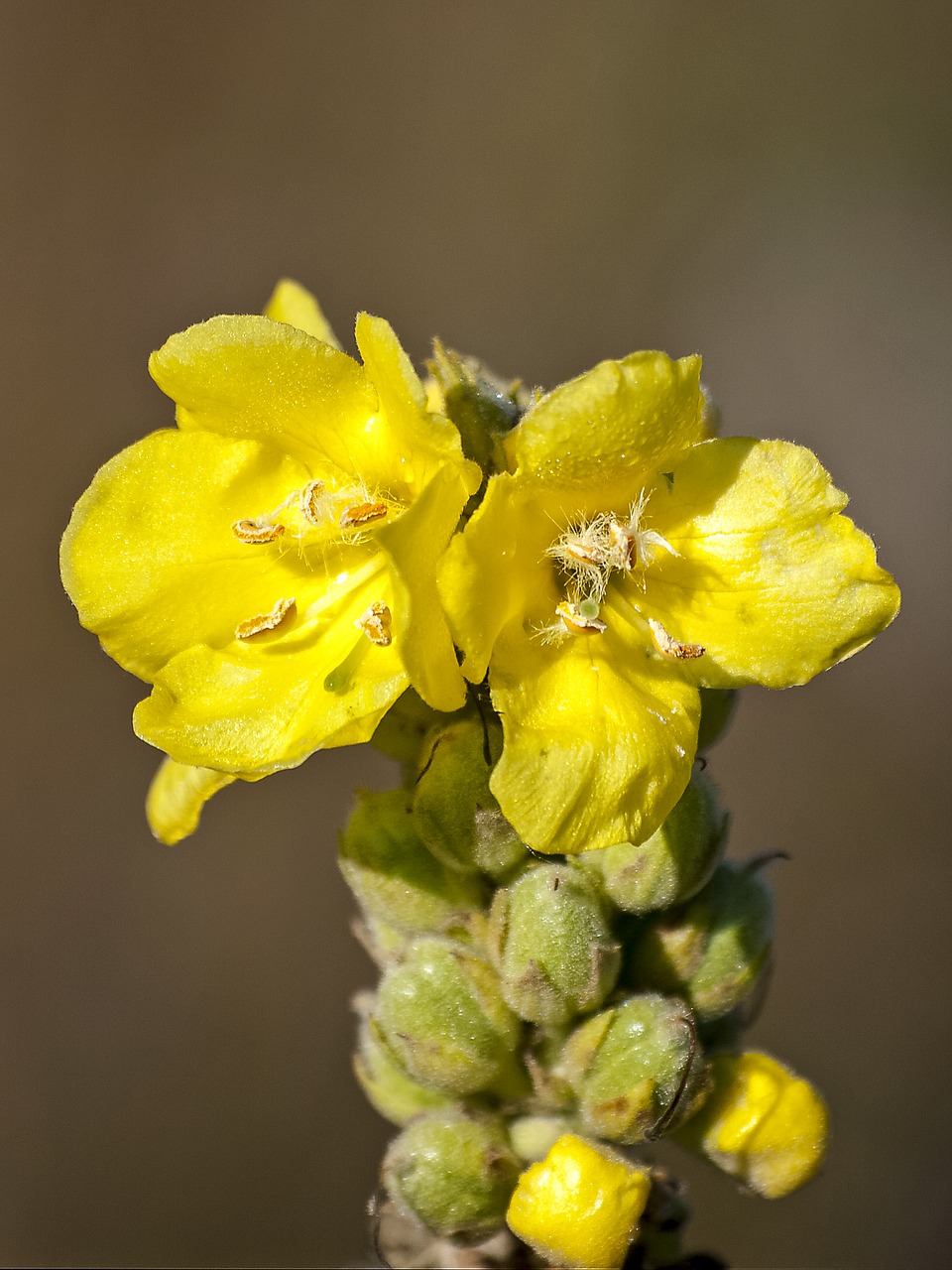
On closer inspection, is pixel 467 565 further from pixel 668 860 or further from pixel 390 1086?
pixel 390 1086

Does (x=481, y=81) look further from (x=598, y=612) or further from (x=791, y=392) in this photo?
(x=598, y=612)

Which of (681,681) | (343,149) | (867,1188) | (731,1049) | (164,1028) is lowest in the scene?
(867,1188)

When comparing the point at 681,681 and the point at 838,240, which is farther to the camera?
the point at 838,240

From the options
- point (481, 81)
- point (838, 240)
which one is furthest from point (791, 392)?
point (481, 81)

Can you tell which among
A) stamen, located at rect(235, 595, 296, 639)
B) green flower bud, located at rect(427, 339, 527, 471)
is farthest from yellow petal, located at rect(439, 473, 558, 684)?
stamen, located at rect(235, 595, 296, 639)

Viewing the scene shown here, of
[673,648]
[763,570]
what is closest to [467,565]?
[673,648]

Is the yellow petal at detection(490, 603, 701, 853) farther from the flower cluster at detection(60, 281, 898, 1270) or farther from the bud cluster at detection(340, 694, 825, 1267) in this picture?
the bud cluster at detection(340, 694, 825, 1267)

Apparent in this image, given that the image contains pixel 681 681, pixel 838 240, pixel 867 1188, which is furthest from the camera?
pixel 838 240

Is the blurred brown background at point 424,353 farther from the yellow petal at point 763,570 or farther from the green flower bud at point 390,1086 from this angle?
the yellow petal at point 763,570
